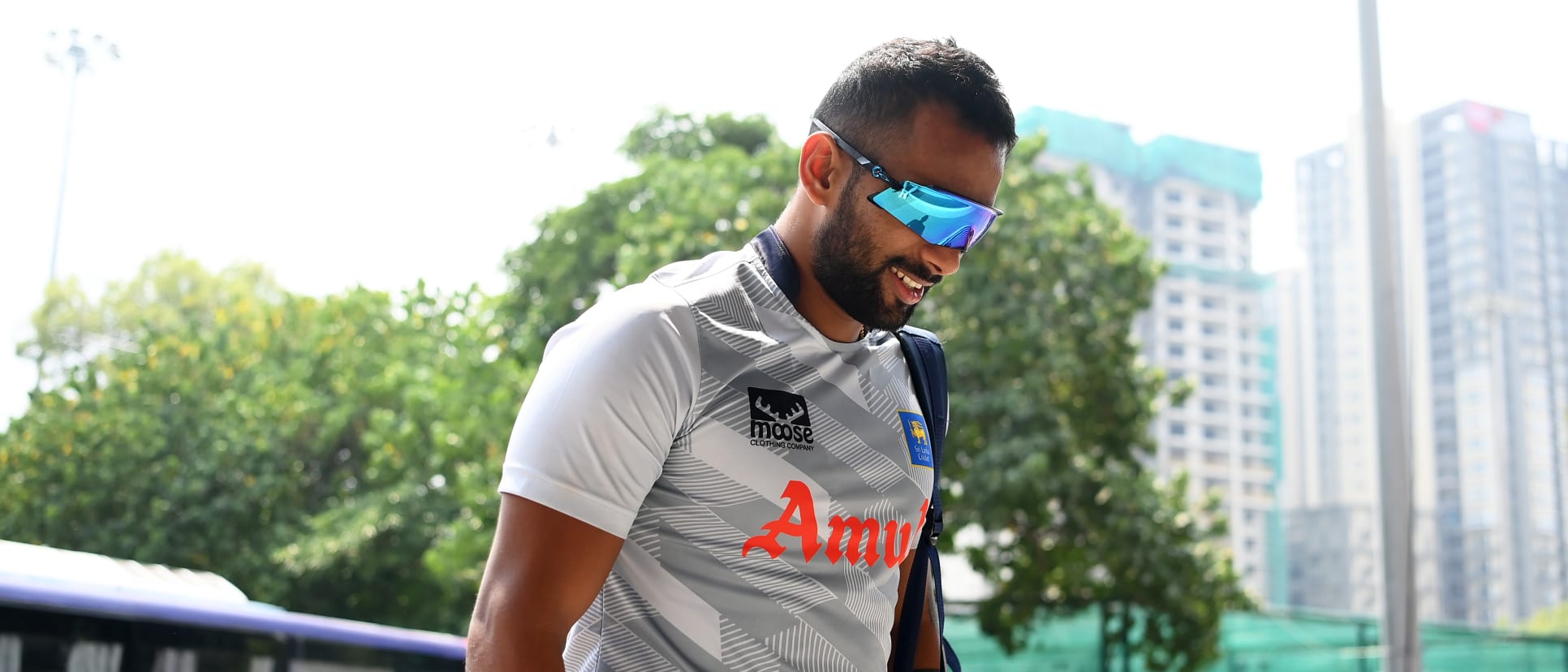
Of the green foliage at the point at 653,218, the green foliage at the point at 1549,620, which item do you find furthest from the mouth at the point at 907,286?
the green foliage at the point at 1549,620

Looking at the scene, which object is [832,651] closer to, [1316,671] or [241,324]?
[1316,671]

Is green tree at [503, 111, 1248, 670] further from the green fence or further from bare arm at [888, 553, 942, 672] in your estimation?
bare arm at [888, 553, 942, 672]

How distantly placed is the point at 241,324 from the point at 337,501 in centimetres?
454

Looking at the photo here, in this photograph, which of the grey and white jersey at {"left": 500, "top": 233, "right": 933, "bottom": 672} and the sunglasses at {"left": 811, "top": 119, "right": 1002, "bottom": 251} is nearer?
the grey and white jersey at {"left": 500, "top": 233, "right": 933, "bottom": 672}

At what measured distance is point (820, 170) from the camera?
71.6 inches

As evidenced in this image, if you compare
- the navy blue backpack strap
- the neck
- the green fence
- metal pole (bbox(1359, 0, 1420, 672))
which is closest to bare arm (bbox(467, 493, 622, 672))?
the neck

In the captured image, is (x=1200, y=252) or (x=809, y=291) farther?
(x=1200, y=252)

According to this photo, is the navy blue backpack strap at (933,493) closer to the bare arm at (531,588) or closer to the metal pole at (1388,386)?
the bare arm at (531,588)

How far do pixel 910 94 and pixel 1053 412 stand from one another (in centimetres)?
1063

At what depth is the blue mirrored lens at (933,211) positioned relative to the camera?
1744 mm

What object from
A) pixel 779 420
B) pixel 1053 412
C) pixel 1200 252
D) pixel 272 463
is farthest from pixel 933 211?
pixel 1200 252

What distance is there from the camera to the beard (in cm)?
179

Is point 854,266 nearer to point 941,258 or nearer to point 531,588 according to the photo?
point 941,258

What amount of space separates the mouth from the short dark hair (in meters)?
0.16
